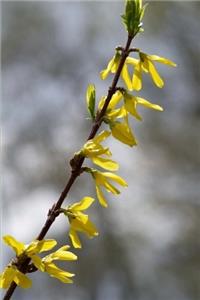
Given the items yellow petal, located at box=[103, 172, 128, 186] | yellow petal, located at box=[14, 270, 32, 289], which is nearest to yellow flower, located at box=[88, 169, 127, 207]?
yellow petal, located at box=[103, 172, 128, 186]

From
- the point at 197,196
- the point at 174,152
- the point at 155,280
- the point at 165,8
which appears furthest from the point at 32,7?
the point at 155,280

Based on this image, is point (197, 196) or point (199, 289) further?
point (197, 196)

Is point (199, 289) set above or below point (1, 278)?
below

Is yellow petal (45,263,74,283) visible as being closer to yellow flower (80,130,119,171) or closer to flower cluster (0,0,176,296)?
flower cluster (0,0,176,296)

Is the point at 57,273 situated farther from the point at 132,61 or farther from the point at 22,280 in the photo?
the point at 132,61

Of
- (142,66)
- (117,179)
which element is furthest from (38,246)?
(142,66)

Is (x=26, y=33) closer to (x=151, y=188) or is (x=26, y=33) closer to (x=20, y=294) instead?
(x=151, y=188)
